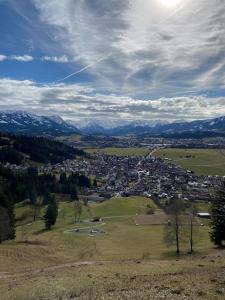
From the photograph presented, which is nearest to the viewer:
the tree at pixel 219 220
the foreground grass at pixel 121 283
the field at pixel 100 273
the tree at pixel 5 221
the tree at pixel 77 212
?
the foreground grass at pixel 121 283

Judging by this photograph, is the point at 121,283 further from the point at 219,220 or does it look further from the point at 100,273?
the point at 219,220

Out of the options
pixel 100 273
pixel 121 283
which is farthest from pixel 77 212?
pixel 121 283

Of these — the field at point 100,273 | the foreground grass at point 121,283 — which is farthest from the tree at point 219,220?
the foreground grass at point 121,283

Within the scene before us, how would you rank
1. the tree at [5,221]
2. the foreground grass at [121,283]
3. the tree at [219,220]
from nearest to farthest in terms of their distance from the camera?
the foreground grass at [121,283] → the tree at [219,220] → the tree at [5,221]

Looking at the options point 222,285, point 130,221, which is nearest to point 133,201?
point 130,221

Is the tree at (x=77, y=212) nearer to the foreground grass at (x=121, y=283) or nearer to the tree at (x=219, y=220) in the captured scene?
the tree at (x=219, y=220)

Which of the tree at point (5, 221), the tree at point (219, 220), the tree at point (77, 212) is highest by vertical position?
the tree at point (219, 220)

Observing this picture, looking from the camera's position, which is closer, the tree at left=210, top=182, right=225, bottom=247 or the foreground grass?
the foreground grass

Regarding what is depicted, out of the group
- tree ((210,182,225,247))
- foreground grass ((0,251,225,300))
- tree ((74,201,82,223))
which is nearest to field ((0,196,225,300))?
foreground grass ((0,251,225,300))

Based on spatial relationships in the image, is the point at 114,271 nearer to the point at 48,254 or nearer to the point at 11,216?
the point at 48,254

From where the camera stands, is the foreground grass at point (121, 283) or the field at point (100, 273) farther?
the field at point (100, 273)

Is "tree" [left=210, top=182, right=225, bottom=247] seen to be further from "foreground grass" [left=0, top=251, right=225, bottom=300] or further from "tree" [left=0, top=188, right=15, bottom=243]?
"tree" [left=0, top=188, right=15, bottom=243]
